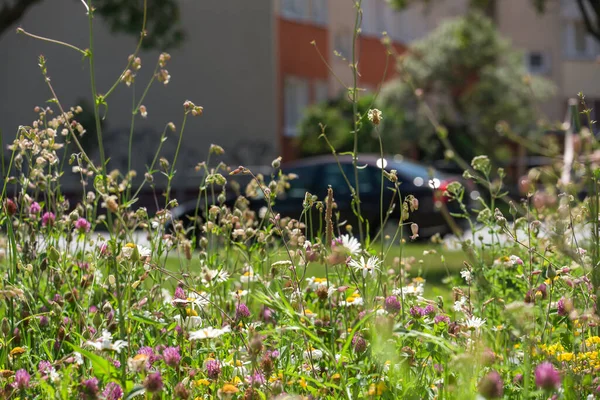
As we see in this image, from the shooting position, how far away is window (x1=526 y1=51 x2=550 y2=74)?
1384 inches

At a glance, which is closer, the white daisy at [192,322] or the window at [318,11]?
the white daisy at [192,322]

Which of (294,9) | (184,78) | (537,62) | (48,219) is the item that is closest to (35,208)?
(48,219)

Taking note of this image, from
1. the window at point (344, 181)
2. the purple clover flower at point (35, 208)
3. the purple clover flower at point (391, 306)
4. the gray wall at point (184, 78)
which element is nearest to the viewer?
the purple clover flower at point (391, 306)

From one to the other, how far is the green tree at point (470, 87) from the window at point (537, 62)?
1122cm

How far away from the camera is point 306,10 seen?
2383 centimetres

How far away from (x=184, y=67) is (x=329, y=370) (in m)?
19.5

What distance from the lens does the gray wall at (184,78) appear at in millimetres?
21297

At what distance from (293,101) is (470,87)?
4.26 meters

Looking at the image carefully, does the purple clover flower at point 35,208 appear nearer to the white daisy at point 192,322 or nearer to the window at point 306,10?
the white daisy at point 192,322

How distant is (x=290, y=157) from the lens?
22.6 metres

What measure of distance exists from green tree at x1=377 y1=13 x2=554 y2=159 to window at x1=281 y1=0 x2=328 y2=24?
233 cm

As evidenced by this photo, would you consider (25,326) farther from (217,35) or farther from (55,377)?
(217,35)

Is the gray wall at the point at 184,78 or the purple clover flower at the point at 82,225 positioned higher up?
the purple clover flower at the point at 82,225

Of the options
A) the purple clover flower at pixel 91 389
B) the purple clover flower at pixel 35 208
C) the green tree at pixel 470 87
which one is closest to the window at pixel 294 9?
the green tree at pixel 470 87
